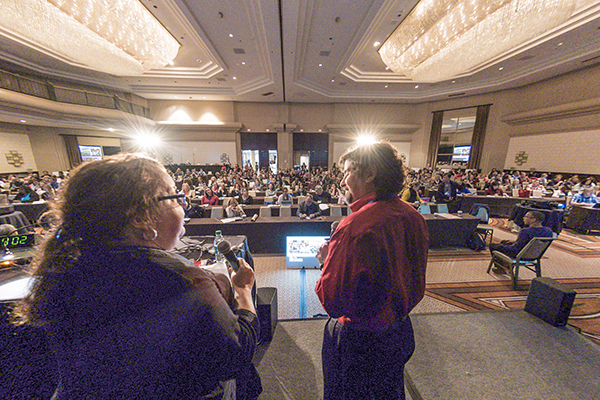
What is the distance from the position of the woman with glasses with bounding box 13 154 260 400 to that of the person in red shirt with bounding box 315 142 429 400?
53 cm

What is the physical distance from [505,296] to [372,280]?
A: 3.51 meters

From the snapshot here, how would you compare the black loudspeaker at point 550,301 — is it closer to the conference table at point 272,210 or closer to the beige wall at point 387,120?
the conference table at point 272,210

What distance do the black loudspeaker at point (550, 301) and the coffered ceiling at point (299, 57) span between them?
A: 607cm

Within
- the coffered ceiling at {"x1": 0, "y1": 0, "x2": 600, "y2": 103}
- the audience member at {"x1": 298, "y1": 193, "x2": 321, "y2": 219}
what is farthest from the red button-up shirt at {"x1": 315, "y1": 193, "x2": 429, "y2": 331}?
the coffered ceiling at {"x1": 0, "y1": 0, "x2": 600, "y2": 103}

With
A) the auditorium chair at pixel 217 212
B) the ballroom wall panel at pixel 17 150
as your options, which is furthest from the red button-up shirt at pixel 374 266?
the ballroom wall panel at pixel 17 150

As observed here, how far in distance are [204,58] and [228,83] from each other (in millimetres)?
2444

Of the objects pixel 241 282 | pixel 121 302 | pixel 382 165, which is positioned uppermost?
pixel 382 165

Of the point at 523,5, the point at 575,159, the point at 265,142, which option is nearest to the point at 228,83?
the point at 265,142

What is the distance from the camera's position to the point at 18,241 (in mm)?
2143

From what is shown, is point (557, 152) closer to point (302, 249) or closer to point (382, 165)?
point (302, 249)

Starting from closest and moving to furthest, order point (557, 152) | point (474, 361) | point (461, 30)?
point (474, 361) < point (461, 30) < point (557, 152)

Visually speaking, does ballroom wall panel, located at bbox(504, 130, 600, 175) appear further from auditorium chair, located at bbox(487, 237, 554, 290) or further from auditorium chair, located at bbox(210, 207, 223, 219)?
auditorium chair, located at bbox(210, 207, 223, 219)

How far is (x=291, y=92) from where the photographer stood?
36.6 ft

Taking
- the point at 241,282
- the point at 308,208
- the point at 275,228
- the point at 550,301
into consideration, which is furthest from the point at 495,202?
the point at 241,282
